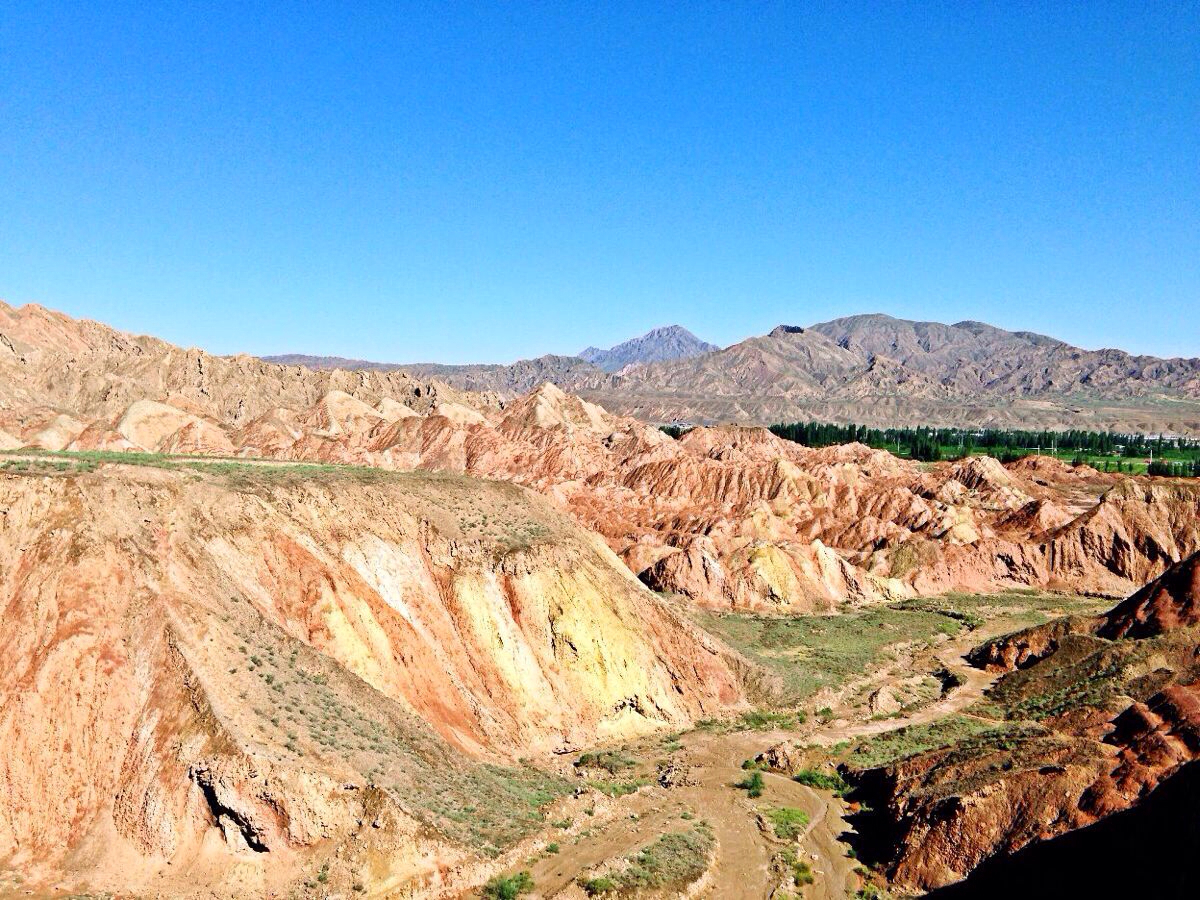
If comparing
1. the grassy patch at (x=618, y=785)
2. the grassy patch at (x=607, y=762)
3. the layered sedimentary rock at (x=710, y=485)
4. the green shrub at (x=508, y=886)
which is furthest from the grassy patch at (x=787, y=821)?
the layered sedimentary rock at (x=710, y=485)

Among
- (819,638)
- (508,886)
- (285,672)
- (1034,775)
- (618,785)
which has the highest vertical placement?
(285,672)

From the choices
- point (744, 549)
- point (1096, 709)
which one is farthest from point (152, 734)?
point (744, 549)

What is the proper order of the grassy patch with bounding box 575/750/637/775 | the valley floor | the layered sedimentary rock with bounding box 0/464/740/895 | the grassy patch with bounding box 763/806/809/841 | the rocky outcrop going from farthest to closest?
1. the rocky outcrop
2. the grassy patch with bounding box 575/750/637/775
3. the grassy patch with bounding box 763/806/809/841
4. the valley floor
5. the layered sedimentary rock with bounding box 0/464/740/895

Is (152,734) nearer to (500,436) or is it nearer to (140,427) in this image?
(140,427)

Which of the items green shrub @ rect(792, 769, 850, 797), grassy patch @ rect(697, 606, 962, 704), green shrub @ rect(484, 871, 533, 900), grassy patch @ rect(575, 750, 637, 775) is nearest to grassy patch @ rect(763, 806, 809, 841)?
green shrub @ rect(792, 769, 850, 797)

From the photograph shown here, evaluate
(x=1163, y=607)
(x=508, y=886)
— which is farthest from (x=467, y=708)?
(x=1163, y=607)

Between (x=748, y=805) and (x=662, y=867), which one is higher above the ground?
(x=662, y=867)

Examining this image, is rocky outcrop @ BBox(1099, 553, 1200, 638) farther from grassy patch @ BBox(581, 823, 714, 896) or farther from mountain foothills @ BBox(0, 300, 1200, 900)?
grassy patch @ BBox(581, 823, 714, 896)

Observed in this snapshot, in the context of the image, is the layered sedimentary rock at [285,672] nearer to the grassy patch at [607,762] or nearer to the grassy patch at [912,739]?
the grassy patch at [607,762]

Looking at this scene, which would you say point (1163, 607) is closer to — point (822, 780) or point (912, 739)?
point (912, 739)

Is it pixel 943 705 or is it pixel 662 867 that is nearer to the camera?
pixel 662 867

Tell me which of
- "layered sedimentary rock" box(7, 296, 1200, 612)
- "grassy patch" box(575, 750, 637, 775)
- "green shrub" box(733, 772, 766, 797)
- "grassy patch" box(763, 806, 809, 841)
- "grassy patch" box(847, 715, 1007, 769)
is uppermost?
"layered sedimentary rock" box(7, 296, 1200, 612)
